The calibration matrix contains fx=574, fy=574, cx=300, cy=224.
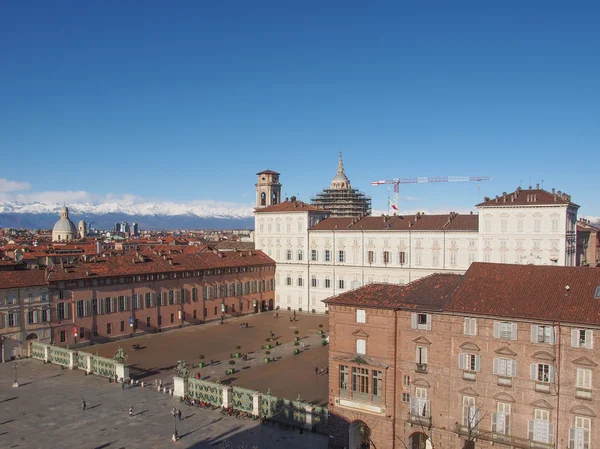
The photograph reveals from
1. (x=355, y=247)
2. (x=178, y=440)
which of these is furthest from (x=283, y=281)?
(x=178, y=440)

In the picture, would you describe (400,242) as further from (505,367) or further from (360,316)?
(505,367)

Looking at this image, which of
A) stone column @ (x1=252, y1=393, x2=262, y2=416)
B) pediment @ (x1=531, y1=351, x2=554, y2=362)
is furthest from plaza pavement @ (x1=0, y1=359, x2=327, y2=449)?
pediment @ (x1=531, y1=351, x2=554, y2=362)

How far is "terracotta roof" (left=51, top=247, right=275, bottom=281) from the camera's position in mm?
57188

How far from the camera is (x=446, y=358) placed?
29797 millimetres

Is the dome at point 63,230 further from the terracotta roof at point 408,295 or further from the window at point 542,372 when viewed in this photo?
the window at point 542,372

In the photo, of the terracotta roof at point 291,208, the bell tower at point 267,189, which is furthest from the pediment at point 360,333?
the bell tower at point 267,189

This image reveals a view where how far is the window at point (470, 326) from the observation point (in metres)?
29.1

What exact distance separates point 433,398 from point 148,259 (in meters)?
44.4

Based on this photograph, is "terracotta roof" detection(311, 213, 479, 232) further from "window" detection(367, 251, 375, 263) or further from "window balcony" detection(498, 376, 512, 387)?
"window balcony" detection(498, 376, 512, 387)

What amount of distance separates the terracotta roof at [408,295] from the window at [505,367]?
3854mm

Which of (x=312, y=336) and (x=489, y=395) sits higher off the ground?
(x=489, y=395)

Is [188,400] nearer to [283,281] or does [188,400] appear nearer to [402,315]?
[402,315]

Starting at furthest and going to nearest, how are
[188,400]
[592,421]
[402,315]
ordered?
[188,400], [402,315], [592,421]

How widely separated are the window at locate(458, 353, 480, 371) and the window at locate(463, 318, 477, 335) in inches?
44.9
